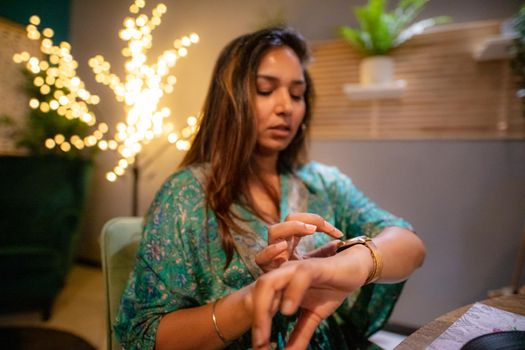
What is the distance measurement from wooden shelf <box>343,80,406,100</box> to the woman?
0.97 m

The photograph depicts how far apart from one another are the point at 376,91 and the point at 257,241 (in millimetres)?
1530

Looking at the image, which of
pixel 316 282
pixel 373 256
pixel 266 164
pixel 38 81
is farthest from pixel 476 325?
pixel 38 81

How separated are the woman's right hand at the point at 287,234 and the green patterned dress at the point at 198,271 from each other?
174 mm

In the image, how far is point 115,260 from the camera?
856mm

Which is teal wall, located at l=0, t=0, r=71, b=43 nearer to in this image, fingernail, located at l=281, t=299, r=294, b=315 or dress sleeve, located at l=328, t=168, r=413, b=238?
dress sleeve, located at l=328, t=168, r=413, b=238

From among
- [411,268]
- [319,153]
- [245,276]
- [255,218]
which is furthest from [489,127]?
[245,276]

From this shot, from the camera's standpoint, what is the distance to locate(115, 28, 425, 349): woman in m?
0.55

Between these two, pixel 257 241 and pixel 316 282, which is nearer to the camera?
pixel 316 282

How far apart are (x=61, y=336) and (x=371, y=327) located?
1.12m

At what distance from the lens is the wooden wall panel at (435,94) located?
70.4 inches

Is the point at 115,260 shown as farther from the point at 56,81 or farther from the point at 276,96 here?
the point at 56,81

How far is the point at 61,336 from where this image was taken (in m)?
1.18

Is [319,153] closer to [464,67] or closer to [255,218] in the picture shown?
[464,67]

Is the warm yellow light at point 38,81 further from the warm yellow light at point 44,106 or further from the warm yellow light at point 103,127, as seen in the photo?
the warm yellow light at point 103,127
